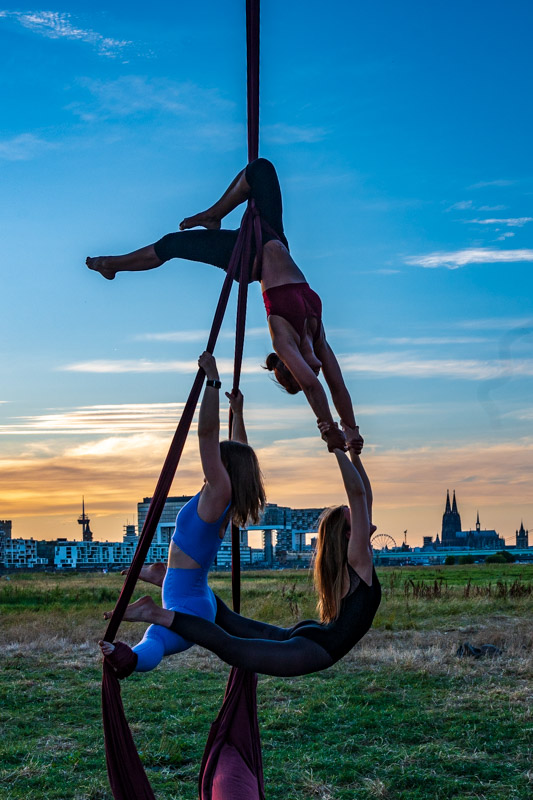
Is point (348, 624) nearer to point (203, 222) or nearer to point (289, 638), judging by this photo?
point (289, 638)

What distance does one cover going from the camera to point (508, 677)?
11227mm

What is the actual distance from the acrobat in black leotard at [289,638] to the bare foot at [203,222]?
7.19ft

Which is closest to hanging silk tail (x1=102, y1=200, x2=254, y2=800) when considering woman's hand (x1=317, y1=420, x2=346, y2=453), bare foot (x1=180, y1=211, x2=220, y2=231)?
woman's hand (x1=317, y1=420, x2=346, y2=453)

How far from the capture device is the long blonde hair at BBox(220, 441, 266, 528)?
14.1 feet

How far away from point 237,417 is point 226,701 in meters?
1.67

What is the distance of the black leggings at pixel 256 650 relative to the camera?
3.91m

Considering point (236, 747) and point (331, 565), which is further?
point (236, 747)

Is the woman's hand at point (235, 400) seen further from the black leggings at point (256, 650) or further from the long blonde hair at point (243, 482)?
the black leggings at point (256, 650)

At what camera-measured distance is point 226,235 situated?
489 cm

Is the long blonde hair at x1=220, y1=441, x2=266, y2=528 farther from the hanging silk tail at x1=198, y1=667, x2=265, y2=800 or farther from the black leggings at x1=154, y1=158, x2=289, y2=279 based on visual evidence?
the black leggings at x1=154, y1=158, x2=289, y2=279

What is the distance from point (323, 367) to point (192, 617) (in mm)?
1745

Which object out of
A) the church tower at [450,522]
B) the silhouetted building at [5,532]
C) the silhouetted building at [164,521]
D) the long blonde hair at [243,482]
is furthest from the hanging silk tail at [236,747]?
the church tower at [450,522]

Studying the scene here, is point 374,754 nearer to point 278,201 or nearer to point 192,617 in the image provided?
point 192,617

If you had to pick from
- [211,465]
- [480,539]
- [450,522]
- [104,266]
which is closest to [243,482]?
[211,465]
